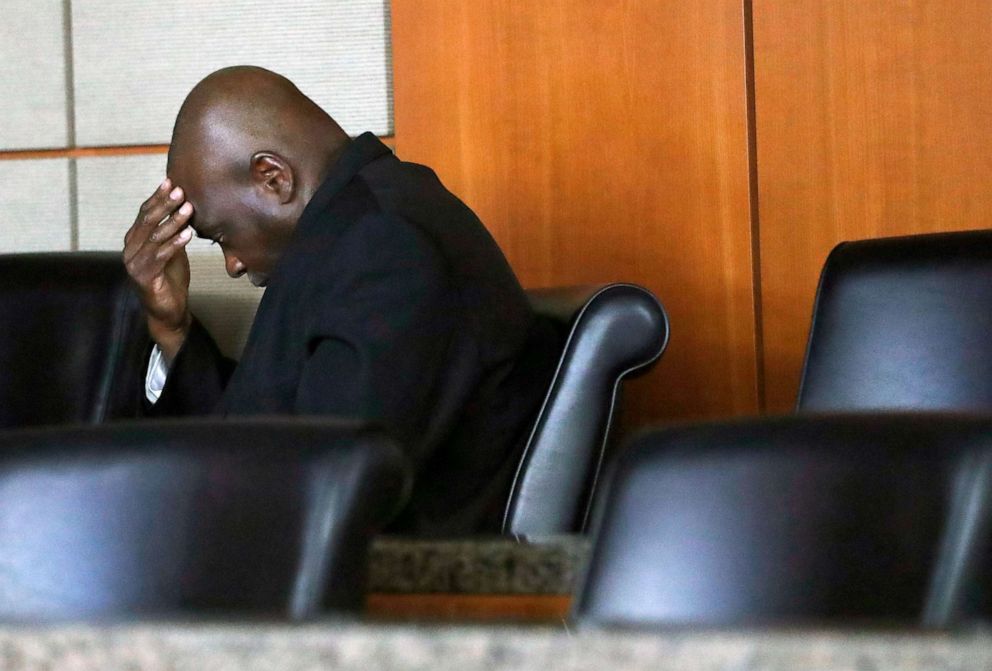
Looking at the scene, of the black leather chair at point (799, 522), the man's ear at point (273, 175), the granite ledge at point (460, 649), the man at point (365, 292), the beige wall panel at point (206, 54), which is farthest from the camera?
the beige wall panel at point (206, 54)

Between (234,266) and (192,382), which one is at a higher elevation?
(234,266)

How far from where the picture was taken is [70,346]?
2.44 m

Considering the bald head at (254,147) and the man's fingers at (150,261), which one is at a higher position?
the bald head at (254,147)

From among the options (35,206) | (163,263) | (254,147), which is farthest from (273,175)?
(35,206)

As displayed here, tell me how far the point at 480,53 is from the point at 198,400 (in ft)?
2.76

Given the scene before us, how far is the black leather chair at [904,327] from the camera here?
1632 mm

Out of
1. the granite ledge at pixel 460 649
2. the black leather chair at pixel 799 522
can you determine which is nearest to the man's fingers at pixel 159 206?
the black leather chair at pixel 799 522

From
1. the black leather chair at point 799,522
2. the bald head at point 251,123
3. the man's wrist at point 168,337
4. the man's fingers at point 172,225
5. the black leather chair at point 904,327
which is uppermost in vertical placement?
the bald head at point 251,123

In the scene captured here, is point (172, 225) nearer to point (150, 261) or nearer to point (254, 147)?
point (150, 261)

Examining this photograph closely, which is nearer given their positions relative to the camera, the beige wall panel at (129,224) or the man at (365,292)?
the man at (365,292)

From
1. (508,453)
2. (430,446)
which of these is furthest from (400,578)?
(508,453)

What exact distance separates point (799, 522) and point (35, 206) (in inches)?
99.3

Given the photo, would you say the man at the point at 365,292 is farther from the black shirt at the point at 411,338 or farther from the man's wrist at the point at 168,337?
the man's wrist at the point at 168,337

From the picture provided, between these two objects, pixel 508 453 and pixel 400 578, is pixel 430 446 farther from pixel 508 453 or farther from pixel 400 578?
pixel 400 578
